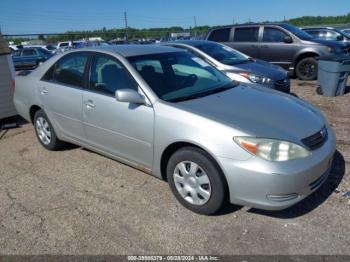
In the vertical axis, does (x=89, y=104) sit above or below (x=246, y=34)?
below

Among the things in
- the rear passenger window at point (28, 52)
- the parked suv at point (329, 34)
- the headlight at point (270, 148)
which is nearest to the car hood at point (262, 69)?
the headlight at point (270, 148)

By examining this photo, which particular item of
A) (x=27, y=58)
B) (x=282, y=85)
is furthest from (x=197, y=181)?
(x=27, y=58)

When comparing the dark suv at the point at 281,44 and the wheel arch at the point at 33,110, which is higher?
→ the dark suv at the point at 281,44

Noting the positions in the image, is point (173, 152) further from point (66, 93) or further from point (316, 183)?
point (66, 93)

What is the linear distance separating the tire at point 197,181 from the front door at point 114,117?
359 mm

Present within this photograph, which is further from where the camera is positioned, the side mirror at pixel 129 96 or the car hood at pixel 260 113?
the side mirror at pixel 129 96

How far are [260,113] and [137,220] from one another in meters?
1.55

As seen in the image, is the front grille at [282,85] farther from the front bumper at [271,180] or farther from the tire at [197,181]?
the tire at [197,181]

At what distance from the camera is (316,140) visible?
3.14m

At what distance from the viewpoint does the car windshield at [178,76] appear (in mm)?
3645

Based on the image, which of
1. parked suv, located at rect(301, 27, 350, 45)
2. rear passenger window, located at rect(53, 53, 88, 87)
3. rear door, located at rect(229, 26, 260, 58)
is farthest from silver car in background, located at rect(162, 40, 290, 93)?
parked suv, located at rect(301, 27, 350, 45)

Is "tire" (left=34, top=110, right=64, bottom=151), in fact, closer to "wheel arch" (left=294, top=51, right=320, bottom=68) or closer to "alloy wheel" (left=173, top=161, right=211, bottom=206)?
"alloy wheel" (left=173, top=161, right=211, bottom=206)

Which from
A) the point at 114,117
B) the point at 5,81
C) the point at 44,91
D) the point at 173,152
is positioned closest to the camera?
the point at 173,152

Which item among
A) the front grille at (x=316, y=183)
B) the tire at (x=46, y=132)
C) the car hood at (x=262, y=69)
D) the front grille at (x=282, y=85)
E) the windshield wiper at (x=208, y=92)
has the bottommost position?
the tire at (x=46, y=132)
